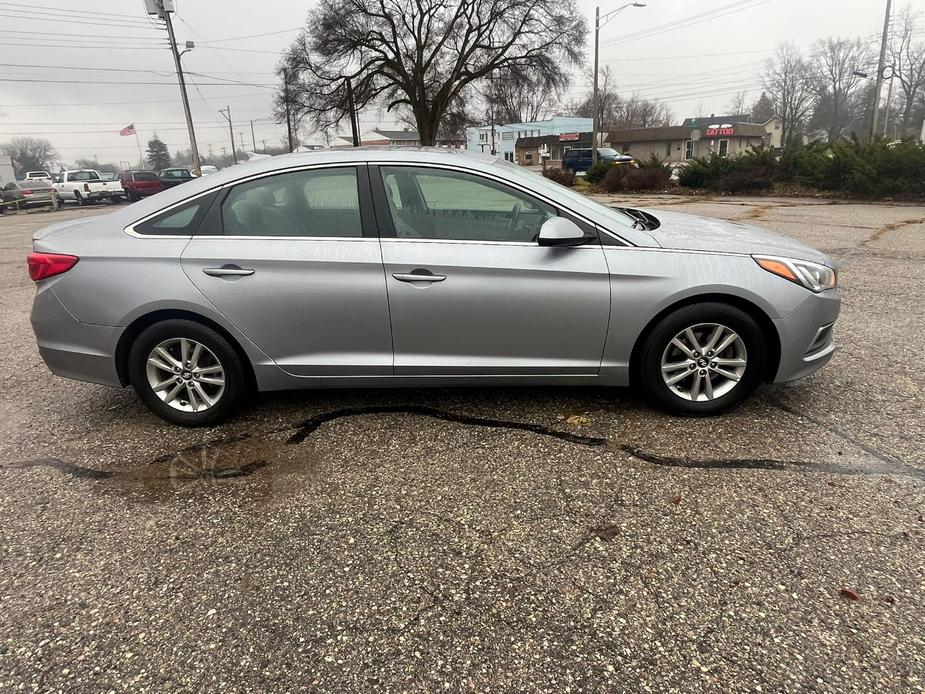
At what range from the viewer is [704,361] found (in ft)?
11.3

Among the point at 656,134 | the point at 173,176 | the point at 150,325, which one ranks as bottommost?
the point at 150,325

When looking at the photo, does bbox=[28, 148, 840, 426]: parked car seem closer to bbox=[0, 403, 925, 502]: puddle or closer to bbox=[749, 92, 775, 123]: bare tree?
bbox=[0, 403, 925, 502]: puddle

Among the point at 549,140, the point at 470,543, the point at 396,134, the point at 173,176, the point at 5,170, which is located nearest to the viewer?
the point at 470,543

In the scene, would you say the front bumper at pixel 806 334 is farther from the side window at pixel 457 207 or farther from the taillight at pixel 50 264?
the taillight at pixel 50 264

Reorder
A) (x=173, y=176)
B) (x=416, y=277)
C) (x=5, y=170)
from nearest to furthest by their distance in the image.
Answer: (x=416, y=277), (x=173, y=176), (x=5, y=170)

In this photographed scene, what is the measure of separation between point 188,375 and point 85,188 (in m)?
34.1

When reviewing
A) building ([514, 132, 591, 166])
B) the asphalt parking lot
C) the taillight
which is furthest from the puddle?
building ([514, 132, 591, 166])

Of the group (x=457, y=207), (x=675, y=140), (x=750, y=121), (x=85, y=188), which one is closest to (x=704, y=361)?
(x=457, y=207)

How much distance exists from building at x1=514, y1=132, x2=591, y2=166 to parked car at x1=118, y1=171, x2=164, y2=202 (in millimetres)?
44459

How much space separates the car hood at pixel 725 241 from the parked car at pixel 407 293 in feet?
0.09

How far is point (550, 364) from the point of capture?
11.3 ft

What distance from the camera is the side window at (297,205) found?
11.4 feet

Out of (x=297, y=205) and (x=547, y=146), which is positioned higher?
(x=547, y=146)

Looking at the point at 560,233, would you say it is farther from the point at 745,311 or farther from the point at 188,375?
the point at 188,375
